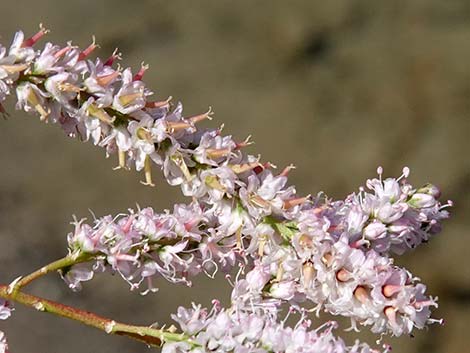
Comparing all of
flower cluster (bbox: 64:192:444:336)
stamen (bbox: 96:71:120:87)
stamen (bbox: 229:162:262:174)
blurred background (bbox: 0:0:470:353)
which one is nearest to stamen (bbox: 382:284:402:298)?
flower cluster (bbox: 64:192:444:336)

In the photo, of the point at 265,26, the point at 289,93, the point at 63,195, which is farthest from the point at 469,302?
the point at 63,195

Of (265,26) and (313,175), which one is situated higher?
(265,26)

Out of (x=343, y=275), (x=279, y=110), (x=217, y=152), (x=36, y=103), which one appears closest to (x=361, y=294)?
(x=343, y=275)

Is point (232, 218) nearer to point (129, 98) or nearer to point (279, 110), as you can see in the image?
point (129, 98)

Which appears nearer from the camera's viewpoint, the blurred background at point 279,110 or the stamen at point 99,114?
the stamen at point 99,114

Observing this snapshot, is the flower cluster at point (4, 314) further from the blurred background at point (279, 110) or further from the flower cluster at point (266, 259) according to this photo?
the blurred background at point (279, 110)

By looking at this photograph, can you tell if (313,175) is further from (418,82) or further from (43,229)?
(43,229)

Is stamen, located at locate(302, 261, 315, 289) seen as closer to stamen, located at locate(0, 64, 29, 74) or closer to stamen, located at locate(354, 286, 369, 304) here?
stamen, located at locate(354, 286, 369, 304)

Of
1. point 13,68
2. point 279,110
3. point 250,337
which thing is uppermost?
point 279,110

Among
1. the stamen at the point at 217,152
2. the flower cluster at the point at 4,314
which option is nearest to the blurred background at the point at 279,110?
the flower cluster at the point at 4,314
